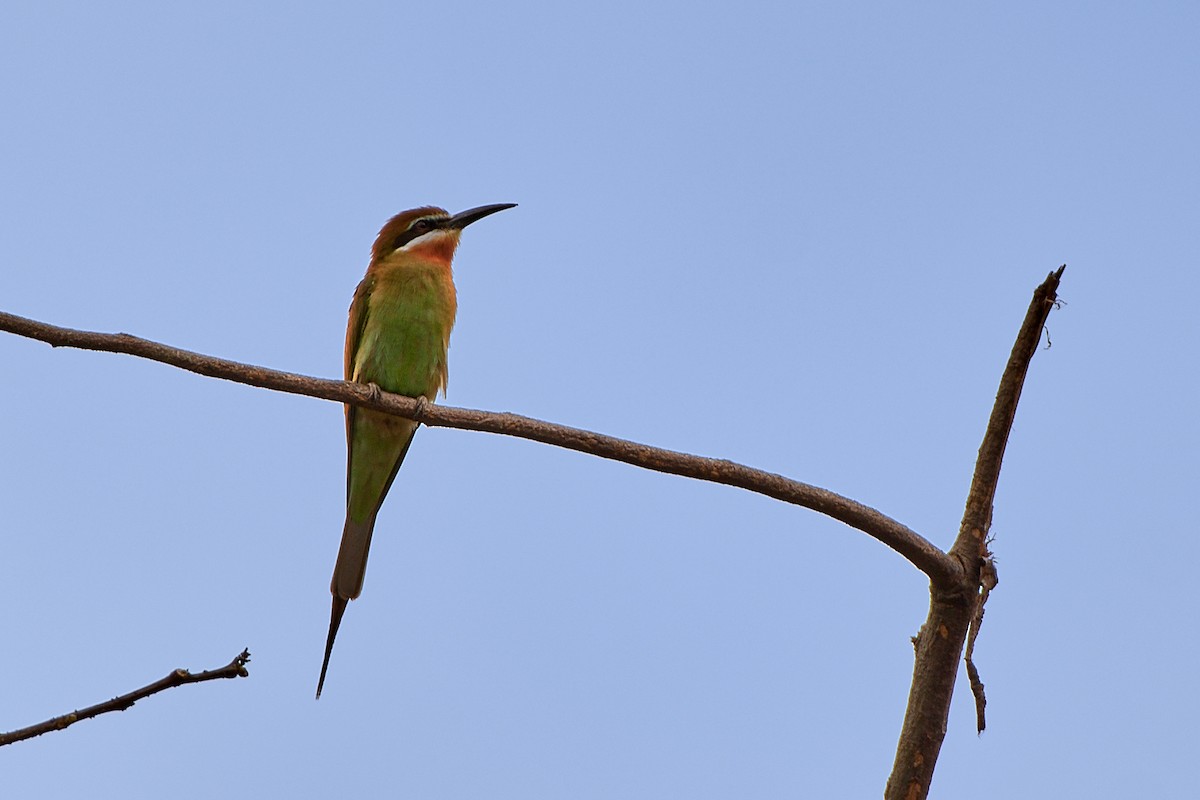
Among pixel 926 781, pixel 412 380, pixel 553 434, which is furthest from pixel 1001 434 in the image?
pixel 412 380

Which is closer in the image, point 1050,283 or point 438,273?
point 1050,283

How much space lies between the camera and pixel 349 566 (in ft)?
11.4

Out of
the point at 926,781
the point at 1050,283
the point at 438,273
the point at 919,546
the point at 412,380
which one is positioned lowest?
the point at 926,781

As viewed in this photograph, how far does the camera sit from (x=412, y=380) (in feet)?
12.7

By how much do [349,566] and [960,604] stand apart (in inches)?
73.4

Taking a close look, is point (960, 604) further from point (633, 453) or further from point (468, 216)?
point (468, 216)

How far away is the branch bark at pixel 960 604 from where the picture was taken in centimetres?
215

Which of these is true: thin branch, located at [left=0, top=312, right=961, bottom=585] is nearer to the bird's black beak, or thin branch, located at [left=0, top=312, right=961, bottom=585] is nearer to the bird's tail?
the bird's tail

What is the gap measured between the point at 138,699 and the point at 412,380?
2732 mm

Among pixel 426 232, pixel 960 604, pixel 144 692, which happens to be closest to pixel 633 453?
pixel 960 604

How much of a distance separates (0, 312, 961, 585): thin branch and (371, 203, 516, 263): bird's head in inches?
77.5

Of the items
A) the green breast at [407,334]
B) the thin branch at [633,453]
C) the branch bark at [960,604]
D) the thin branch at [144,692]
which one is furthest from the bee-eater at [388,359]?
the thin branch at [144,692]

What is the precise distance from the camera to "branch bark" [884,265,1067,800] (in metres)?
2.15

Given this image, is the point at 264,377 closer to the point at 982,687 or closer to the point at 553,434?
the point at 553,434
